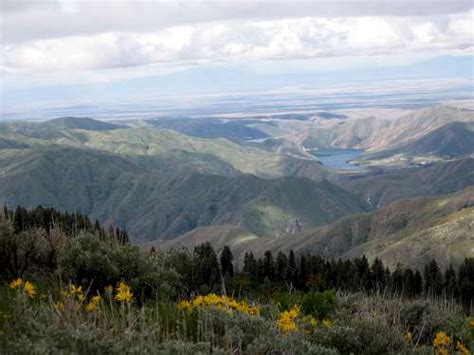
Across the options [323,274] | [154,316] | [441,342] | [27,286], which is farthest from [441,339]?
[323,274]

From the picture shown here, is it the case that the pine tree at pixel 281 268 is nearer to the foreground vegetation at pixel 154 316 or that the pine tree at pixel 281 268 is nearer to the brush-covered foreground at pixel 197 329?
the foreground vegetation at pixel 154 316

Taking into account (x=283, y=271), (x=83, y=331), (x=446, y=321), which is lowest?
(x=283, y=271)

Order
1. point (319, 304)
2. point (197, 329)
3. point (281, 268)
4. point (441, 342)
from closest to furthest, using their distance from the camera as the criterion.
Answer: point (197, 329) < point (441, 342) < point (319, 304) < point (281, 268)

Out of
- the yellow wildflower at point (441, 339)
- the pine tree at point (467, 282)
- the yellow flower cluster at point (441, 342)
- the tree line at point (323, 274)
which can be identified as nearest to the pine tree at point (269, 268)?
the tree line at point (323, 274)

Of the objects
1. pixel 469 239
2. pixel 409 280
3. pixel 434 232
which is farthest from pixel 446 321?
pixel 434 232

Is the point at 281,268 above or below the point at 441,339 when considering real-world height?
below

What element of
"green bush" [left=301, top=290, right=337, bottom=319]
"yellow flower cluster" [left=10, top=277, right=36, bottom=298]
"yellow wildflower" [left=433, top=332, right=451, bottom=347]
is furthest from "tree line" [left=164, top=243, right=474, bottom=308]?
"yellow flower cluster" [left=10, top=277, right=36, bottom=298]

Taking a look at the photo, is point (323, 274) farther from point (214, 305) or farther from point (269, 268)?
point (214, 305)

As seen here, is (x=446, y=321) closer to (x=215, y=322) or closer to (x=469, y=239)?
(x=215, y=322)

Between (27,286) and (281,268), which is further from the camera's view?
(281,268)
